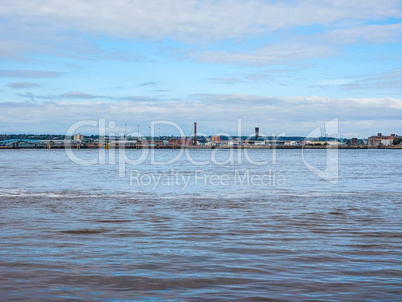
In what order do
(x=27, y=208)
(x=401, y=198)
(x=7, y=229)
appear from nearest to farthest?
1. (x=7, y=229)
2. (x=27, y=208)
3. (x=401, y=198)

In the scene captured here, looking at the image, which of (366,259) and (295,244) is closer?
(366,259)

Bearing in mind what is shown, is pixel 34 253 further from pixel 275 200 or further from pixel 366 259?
pixel 275 200

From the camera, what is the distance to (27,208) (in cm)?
1683

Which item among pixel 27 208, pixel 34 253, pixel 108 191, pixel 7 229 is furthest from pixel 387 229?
pixel 108 191

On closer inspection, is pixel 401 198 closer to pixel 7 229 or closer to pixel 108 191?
pixel 108 191

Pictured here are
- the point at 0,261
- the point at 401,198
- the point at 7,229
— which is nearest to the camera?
the point at 0,261

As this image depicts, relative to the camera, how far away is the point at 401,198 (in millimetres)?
20844

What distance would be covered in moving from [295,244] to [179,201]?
9483mm
